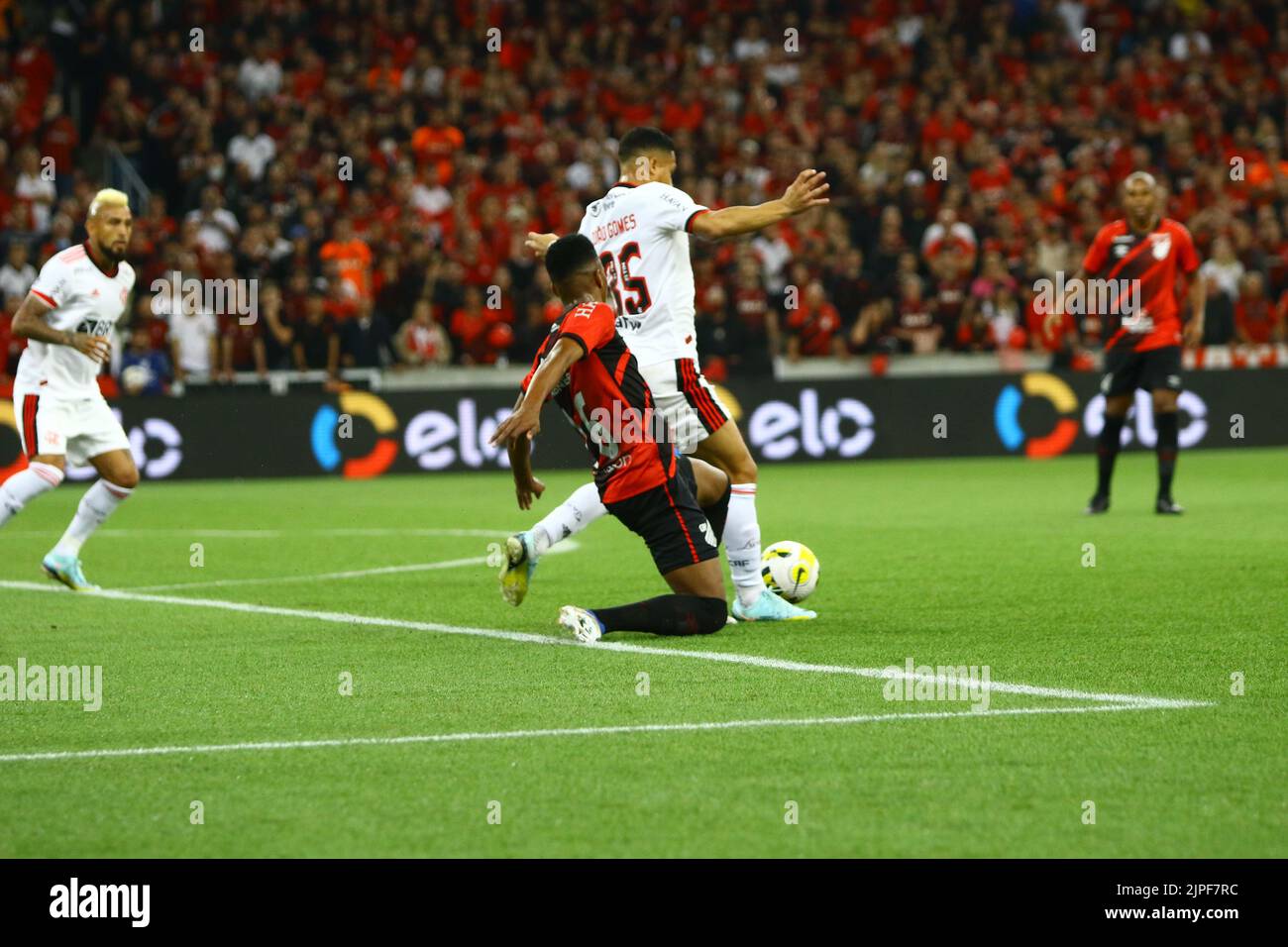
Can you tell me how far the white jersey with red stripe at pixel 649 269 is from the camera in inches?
330

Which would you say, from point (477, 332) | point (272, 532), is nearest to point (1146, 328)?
point (272, 532)

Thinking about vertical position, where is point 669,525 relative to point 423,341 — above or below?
below

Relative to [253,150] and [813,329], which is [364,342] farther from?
[813,329]

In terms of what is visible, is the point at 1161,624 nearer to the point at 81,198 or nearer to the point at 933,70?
the point at 81,198

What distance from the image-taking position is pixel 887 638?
7547 millimetres

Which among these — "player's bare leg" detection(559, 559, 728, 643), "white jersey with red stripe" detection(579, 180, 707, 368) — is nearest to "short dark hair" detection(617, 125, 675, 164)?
"white jersey with red stripe" detection(579, 180, 707, 368)

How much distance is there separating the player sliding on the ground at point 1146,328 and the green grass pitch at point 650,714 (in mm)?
1793

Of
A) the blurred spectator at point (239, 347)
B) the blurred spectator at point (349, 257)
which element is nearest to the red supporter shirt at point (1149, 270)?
the blurred spectator at point (349, 257)

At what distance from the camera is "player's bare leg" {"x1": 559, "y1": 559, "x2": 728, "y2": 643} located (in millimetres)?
7480

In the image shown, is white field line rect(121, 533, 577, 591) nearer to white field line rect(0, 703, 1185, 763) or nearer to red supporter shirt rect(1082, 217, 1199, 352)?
white field line rect(0, 703, 1185, 763)

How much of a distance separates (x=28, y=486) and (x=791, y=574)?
163 inches

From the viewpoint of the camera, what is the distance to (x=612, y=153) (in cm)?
2311

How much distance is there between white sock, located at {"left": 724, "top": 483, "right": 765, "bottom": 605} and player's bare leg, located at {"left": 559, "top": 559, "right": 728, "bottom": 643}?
455 mm
